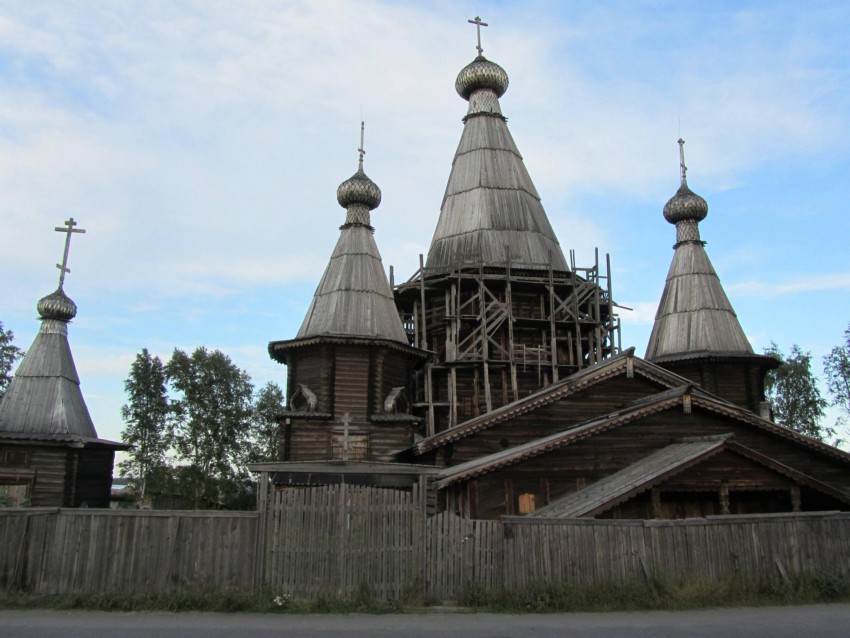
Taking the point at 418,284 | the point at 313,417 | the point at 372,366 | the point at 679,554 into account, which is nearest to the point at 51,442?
the point at 313,417

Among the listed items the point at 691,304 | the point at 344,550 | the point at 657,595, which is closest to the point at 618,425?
the point at 657,595

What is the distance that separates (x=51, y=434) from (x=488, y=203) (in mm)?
17264

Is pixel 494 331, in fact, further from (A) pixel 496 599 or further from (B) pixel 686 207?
(A) pixel 496 599

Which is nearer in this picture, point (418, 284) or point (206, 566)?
point (206, 566)

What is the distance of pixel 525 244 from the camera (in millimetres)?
27750

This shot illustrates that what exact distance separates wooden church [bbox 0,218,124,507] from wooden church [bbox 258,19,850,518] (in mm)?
6885

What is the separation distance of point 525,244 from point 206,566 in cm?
1959

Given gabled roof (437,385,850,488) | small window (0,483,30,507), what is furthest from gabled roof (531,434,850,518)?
small window (0,483,30,507)

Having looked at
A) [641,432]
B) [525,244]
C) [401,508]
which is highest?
[525,244]

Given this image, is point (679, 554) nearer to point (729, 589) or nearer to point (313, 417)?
point (729, 589)

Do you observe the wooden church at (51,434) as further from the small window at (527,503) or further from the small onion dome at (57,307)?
the small window at (527,503)

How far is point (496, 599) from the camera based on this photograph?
33.5 ft

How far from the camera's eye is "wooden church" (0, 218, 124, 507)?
22.0 meters

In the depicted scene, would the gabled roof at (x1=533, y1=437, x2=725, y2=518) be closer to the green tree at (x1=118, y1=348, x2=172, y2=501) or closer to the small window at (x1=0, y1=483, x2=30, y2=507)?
the small window at (x1=0, y1=483, x2=30, y2=507)
